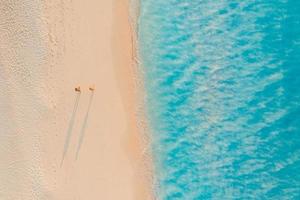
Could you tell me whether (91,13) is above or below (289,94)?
above

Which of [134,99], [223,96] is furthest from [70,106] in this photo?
[223,96]

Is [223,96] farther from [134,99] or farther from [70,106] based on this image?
[70,106]

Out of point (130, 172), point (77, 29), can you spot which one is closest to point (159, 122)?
point (130, 172)

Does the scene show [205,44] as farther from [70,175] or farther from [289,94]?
[70,175]

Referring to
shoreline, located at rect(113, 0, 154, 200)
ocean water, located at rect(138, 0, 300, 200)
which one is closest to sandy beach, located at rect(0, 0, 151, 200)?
shoreline, located at rect(113, 0, 154, 200)

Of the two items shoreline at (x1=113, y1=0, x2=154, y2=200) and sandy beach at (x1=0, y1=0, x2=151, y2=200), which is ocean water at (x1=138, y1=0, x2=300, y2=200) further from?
sandy beach at (x1=0, y1=0, x2=151, y2=200)
